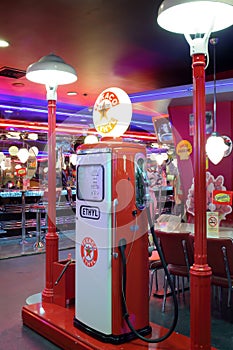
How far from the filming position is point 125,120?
120 inches

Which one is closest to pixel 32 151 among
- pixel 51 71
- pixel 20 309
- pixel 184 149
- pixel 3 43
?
pixel 184 149

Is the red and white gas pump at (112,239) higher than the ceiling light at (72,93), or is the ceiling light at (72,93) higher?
the ceiling light at (72,93)

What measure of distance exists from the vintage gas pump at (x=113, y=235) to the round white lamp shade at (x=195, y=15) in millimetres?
817

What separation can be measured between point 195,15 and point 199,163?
862 millimetres

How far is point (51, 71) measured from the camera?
138 inches

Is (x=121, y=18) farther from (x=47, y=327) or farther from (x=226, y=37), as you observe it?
(x=47, y=327)

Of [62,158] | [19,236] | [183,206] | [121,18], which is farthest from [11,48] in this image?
[62,158]

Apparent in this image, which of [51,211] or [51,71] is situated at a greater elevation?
[51,71]

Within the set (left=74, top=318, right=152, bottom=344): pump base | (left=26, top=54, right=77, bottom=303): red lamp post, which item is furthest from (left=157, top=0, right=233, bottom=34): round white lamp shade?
Answer: (left=74, top=318, right=152, bottom=344): pump base

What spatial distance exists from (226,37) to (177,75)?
1781 mm

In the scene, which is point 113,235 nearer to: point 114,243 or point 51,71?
point 114,243

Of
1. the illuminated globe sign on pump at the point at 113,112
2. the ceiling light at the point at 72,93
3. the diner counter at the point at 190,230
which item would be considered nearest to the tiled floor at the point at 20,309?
the diner counter at the point at 190,230

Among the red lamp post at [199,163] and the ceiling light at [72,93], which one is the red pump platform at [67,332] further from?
the ceiling light at [72,93]

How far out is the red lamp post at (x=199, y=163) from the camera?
226 cm
